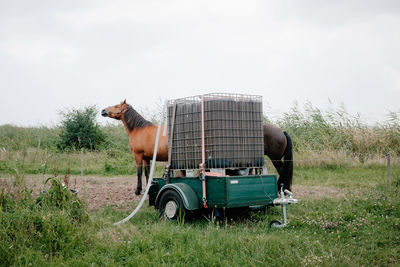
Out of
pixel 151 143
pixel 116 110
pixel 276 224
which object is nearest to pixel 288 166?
pixel 276 224

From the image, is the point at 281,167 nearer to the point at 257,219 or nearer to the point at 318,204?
the point at 318,204

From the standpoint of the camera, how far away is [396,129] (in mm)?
11305

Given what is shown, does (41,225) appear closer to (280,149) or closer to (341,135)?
(280,149)

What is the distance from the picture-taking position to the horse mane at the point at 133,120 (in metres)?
7.74

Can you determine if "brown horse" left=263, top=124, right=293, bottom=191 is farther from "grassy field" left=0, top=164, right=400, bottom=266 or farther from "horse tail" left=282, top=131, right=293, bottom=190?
"grassy field" left=0, top=164, right=400, bottom=266

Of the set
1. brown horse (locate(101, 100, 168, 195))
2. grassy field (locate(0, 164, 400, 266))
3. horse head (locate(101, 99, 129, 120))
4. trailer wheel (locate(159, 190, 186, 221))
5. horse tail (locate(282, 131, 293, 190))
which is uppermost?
horse head (locate(101, 99, 129, 120))

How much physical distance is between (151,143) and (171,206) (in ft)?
8.91

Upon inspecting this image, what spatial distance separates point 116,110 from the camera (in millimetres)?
8172

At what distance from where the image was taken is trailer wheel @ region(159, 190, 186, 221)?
4.68 metres

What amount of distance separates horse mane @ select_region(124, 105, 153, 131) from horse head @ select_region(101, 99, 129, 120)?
0.10m

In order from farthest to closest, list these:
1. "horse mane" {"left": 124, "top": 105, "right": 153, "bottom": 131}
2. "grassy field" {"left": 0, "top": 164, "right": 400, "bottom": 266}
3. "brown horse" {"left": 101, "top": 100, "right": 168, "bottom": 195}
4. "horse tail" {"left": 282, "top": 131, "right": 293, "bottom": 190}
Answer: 1. "horse mane" {"left": 124, "top": 105, "right": 153, "bottom": 131}
2. "brown horse" {"left": 101, "top": 100, "right": 168, "bottom": 195}
3. "horse tail" {"left": 282, "top": 131, "right": 293, "bottom": 190}
4. "grassy field" {"left": 0, "top": 164, "right": 400, "bottom": 266}

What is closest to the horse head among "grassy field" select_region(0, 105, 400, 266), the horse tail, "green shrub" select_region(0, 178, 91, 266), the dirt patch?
the dirt patch

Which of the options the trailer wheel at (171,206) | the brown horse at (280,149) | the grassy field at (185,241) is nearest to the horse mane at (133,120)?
the brown horse at (280,149)

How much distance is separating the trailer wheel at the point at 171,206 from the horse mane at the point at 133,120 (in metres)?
3.00
